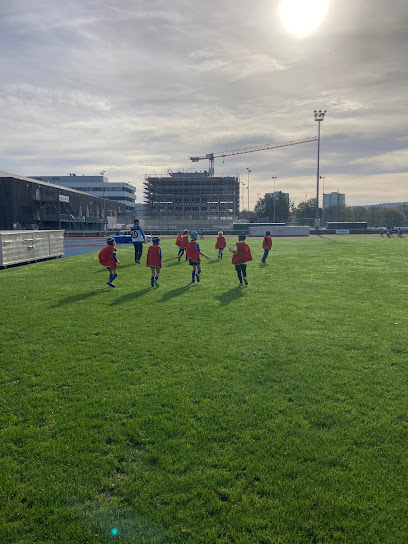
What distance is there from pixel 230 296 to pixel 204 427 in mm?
7311

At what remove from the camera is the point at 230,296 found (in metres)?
11.6

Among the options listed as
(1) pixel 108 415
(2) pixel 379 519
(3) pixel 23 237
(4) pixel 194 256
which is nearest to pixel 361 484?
(2) pixel 379 519

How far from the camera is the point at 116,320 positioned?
888 centimetres

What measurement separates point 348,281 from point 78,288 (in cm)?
1045

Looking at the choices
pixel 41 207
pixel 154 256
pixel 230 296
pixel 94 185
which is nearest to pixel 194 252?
pixel 154 256

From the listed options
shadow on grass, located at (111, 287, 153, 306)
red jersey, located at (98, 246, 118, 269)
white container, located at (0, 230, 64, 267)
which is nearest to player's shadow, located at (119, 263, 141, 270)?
red jersey, located at (98, 246, 118, 269)

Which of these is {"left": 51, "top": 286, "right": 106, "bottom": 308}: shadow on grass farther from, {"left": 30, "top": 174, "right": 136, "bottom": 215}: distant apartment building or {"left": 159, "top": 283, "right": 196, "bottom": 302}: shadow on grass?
{"left": 30, "top": 174, "right": 136, "bottom": 215}: distant apartment building

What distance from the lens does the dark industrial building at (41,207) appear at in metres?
51.4

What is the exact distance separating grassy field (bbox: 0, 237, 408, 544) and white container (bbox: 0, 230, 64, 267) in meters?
11.0

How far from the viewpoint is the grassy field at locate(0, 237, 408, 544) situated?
10.3 feet

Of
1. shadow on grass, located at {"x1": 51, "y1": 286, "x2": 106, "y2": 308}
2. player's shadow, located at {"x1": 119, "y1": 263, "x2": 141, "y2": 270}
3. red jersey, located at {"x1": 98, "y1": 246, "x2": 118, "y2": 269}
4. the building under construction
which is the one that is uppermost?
the building under construction

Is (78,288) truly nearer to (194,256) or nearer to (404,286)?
(194,256)

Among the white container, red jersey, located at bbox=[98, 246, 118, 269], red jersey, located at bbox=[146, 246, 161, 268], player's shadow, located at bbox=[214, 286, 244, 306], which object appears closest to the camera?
player's shadow, located at bbox=[214, 286, 244, 306]

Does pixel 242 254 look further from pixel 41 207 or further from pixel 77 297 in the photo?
pixel 41 207
